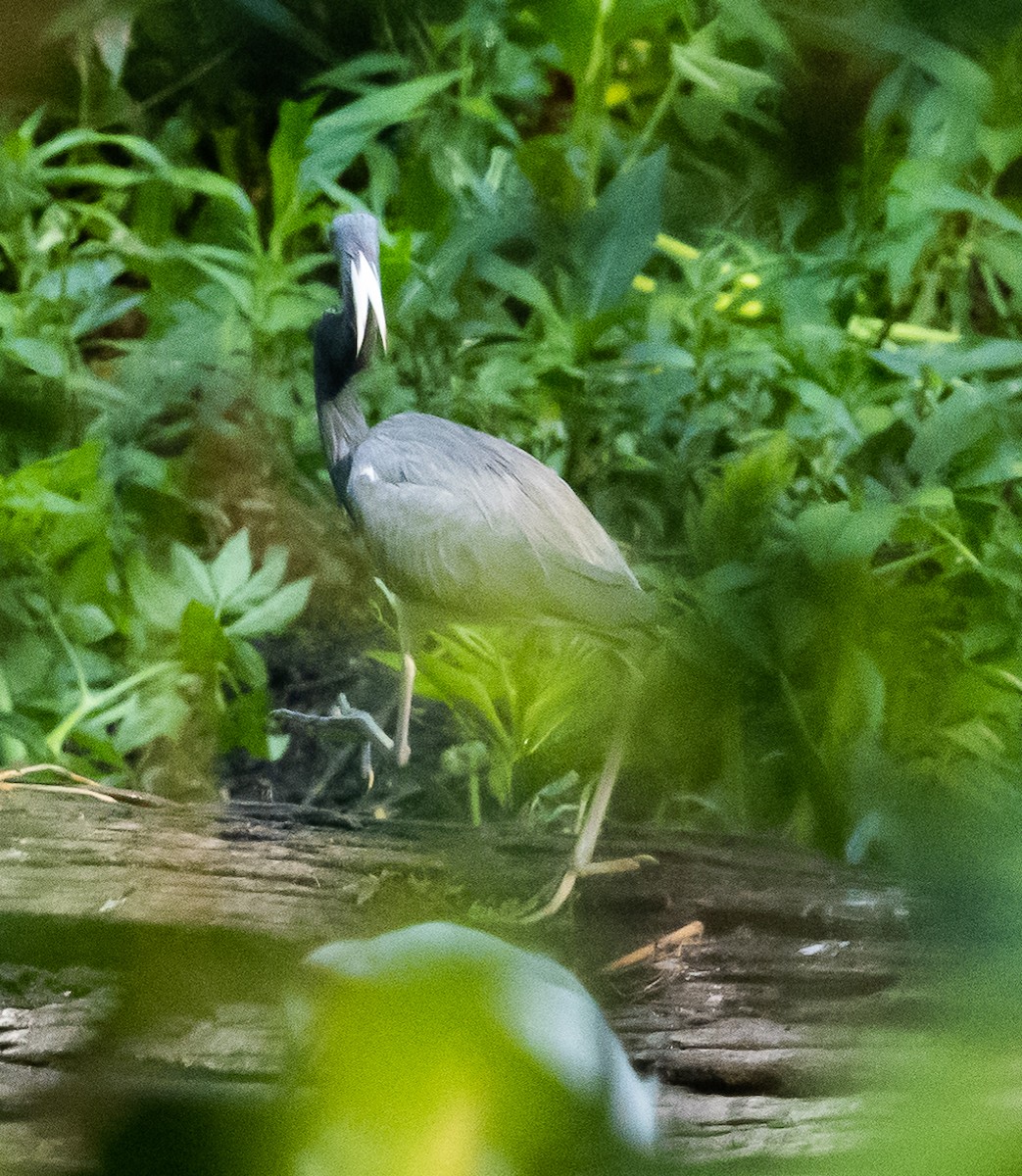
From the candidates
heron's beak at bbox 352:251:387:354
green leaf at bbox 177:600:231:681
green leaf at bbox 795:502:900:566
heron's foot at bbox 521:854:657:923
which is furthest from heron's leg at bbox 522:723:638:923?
green leaf at bbox 177:600:231:681

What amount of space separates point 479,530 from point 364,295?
0.46 feet

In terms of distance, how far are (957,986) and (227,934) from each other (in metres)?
0.25

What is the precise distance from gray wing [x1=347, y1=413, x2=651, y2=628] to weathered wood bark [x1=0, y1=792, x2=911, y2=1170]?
0.43 ft

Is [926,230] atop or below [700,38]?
below

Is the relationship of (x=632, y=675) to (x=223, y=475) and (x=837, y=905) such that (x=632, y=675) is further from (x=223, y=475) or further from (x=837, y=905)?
(x=223, y=475)

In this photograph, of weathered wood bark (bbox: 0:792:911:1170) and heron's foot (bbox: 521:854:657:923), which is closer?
weathered wood bark (bbox: 0:792:911:1170)

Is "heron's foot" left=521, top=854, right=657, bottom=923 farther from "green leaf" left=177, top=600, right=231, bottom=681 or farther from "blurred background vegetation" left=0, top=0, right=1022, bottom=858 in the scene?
"green leaf" left=177, top=600, right=231, bottom=681

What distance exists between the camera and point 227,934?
1.37 ft

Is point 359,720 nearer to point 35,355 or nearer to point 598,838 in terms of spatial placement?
point 598,838

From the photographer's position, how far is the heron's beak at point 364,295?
62cm

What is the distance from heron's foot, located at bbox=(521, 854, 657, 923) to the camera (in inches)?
19.6

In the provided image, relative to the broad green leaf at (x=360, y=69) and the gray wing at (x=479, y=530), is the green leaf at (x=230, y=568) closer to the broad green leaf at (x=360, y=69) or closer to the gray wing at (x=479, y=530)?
the gray wing at (x=479, y=530)

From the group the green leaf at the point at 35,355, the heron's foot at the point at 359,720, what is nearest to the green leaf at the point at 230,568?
the heron's foot at the point at 359,720

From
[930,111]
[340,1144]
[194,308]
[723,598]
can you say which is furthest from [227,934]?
[194,308]
